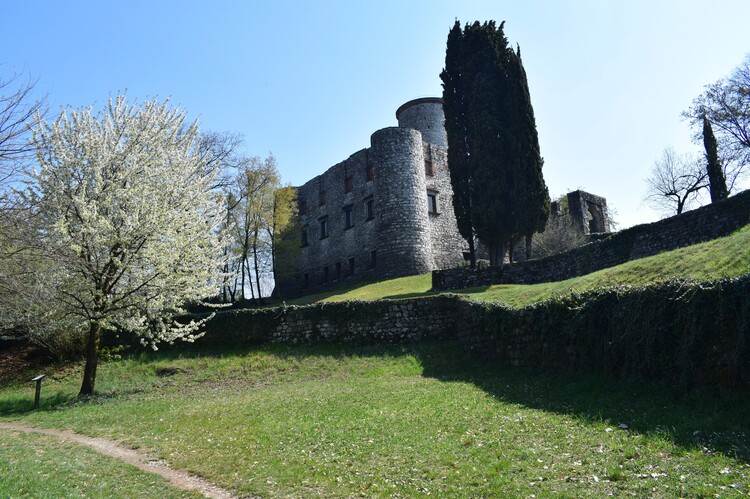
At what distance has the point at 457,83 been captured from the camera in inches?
1168

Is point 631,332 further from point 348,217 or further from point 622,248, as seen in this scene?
point 348,217

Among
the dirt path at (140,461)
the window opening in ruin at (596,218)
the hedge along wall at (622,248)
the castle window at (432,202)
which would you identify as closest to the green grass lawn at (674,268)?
the hedge along wall at (622,248)

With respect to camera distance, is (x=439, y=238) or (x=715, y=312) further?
(x=439, y=238)

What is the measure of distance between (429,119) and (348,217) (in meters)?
12.3

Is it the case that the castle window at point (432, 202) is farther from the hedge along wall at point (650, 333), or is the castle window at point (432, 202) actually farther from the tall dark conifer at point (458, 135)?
the hedge along wall at point (650, 333)

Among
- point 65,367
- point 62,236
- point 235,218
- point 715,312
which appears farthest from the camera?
point 235,218

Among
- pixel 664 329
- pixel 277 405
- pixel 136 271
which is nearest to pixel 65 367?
pixel 136 271

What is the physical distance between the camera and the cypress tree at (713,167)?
1240 inches

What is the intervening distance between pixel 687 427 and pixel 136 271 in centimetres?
1506

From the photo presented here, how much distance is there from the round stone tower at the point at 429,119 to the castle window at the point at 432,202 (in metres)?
7.25

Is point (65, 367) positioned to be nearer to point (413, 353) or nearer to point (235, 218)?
point (413, 353)

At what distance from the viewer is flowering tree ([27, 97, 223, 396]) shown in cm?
1510

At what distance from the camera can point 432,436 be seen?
26.8 ft

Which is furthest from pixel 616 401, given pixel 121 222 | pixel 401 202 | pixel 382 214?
pixel 382 214
